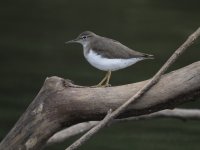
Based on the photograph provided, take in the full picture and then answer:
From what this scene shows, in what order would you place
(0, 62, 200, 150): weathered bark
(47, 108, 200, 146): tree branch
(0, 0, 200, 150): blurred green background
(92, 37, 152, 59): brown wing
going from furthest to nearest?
(0, 0, 200, 150): blurred green background, (47, 108, 200, 146): tree branch, (92, 37, 152, 59): brown wing, (0, 62, 200, 150): weathered bark

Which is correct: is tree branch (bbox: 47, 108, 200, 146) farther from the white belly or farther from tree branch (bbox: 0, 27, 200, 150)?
tree branch (bbox: 0, 27, 200, 150)

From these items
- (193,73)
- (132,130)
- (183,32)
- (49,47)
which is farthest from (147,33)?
(193,73)

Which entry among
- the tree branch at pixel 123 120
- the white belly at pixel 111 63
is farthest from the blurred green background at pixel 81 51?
the white belly at pixel 111 63

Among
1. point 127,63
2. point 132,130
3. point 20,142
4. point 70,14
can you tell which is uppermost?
point 70,14

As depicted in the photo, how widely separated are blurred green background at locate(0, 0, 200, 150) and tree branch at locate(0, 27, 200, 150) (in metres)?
4.86

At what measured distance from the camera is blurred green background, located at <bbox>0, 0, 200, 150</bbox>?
31.9 ft

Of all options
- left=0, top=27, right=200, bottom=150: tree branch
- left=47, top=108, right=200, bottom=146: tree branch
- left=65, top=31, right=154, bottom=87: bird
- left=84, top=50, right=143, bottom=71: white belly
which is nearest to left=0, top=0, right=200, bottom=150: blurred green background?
left=47, top=108, right=200, bottom=146: tree branch

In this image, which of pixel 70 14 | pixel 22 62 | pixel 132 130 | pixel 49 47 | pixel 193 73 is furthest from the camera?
pixel 70 14

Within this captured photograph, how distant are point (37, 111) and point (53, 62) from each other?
7.80 m

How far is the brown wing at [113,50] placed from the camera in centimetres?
486

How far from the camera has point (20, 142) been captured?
4309 mm

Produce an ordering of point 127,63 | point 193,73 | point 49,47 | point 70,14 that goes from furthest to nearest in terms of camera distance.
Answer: point 70,14 → point 49,47 → point 127,63 → point 193,73

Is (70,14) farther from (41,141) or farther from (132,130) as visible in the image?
(41,141)

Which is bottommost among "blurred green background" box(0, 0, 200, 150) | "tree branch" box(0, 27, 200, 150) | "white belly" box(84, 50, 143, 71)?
"tree branch" box(0, 27, 200, 150)
